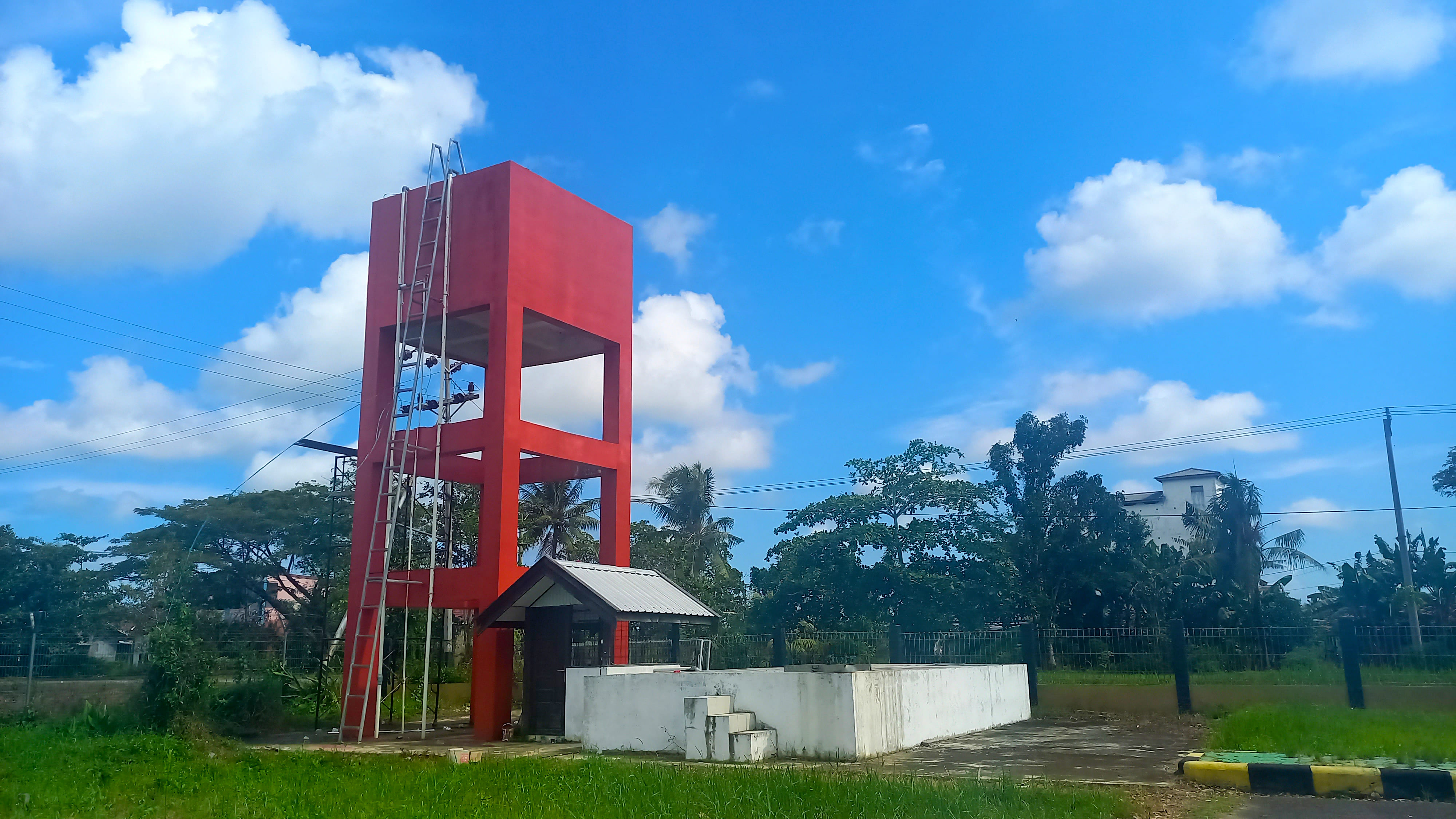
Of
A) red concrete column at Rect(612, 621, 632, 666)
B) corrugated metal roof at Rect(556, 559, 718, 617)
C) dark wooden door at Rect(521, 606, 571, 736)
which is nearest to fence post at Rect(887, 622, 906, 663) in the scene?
corrugated metal roof at Rect(556, 559, 718, 617)

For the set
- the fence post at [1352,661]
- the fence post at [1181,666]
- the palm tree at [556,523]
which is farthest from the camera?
the palm tree at [556,523]

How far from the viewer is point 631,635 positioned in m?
21.5

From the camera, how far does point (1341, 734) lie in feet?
36.6

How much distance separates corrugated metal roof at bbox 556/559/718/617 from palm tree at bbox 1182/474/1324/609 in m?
26.3

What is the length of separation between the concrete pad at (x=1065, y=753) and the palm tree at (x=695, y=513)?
88.9ft

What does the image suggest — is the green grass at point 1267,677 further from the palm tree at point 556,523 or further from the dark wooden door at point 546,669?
the palm tree at point 556,523

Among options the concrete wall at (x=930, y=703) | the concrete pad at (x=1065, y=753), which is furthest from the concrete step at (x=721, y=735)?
the concrete pad at (x=1065, y=753)

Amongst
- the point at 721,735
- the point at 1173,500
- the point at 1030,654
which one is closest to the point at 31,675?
the point at 721,735

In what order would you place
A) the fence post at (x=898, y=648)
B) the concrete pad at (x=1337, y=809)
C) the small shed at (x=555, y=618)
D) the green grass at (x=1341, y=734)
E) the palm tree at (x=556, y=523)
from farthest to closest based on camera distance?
the palm tree at (x=556, y=523)
the fence post at (x=898, y=648)
the small shed at (x=555, y=618)
the green grass at (x=1341, y=734)
the concrete pad at (x=1337, y=809)

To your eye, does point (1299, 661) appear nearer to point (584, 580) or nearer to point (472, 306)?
point (584, 580)

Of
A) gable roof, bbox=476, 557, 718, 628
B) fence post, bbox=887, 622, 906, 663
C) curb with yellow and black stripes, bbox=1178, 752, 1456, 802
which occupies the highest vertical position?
gable roof, bbox=476, 557, 718, 628

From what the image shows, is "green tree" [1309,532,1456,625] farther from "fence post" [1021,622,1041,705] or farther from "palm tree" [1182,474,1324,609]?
"fence post" [1021,622,1041,705]

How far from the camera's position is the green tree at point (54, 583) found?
2677 cm

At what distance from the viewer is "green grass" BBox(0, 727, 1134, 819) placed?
7.68 meters
